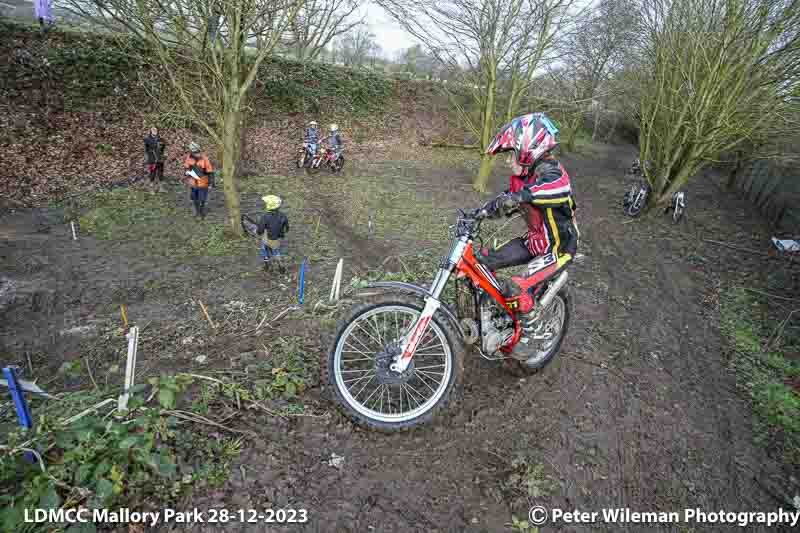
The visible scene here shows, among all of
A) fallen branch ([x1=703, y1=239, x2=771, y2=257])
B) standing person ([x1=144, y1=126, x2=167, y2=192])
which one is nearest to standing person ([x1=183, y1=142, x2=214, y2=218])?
standing person ([x1=144, y1=126, x2=167, y2=192])

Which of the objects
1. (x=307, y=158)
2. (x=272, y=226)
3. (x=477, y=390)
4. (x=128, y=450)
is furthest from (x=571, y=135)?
(x=128, y=450)

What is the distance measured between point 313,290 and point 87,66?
50.2 feet

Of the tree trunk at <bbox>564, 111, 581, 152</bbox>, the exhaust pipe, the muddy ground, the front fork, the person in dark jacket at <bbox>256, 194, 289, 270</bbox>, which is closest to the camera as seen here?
the muddy ground

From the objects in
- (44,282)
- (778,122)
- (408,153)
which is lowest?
(44,282)

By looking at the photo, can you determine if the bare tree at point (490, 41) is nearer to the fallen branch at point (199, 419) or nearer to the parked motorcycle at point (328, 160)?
the parked motorcycle at point (328, 160)

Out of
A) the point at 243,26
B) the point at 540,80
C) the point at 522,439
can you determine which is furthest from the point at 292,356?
the point at 540,80

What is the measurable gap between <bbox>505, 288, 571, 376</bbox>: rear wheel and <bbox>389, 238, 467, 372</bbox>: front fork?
1367 mm

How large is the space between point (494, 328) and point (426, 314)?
0.91 metres

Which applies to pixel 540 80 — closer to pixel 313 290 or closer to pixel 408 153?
pixel 408 153

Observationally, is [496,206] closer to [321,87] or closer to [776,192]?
[776,192]

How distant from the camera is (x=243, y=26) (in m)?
7.14

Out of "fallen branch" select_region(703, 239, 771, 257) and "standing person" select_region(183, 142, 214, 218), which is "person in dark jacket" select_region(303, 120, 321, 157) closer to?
"standing person" select_region(183, 142, 214, 218)

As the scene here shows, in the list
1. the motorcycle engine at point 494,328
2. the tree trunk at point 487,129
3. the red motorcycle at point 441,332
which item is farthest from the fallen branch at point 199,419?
the tree trunk at point 487,129

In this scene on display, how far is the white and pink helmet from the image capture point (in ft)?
9.77
